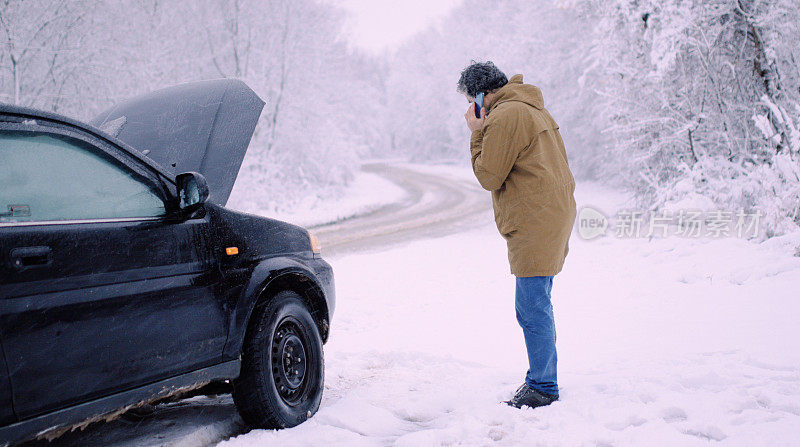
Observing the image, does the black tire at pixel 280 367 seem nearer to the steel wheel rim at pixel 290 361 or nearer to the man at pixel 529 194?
the steel wheel rim at pixel 290 361

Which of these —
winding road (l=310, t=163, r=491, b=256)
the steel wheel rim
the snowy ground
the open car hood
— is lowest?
winding road (l=310, t=163, r=491, b=256)

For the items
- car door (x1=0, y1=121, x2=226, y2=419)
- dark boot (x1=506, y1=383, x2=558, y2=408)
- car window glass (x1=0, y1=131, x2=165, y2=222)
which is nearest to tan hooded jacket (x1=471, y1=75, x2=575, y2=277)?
dark boot (x1=506, y1=383, x2=558, y2=408)

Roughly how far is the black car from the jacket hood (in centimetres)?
154

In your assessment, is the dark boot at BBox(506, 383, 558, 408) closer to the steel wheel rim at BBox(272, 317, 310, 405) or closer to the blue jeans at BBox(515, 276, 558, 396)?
the blue jeans at BBox(515, 276, 558, 396)

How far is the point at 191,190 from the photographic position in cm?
285

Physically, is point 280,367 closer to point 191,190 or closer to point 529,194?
point 191,190

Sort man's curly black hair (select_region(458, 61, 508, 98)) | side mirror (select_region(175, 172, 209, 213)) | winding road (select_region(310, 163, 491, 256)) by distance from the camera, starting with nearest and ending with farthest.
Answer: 1. side mirror (select_region(175, 172, 209, 213))
2. man's curly black hair (select_region(458, 61, 508, 98))
3. winding road (select_region(310, 163, 491, 256))

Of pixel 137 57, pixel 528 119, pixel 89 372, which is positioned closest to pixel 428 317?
pixel 528 119

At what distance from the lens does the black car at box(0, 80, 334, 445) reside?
2.20 meters

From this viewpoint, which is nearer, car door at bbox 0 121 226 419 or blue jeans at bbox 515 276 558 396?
car door at bbox 0 121 226 419

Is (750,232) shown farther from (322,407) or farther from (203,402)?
(203,402)

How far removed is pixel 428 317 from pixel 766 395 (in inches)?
135

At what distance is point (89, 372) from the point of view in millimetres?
2355

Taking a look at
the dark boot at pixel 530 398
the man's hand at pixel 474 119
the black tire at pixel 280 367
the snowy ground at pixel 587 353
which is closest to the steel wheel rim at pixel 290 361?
the black tire at pixel 280 367
